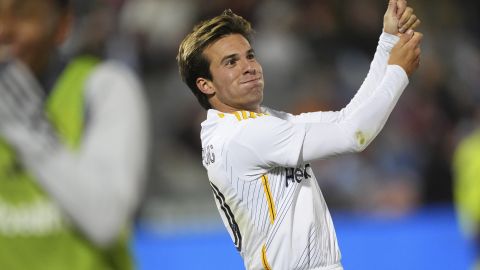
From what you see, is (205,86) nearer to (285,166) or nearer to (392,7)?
(285,166)

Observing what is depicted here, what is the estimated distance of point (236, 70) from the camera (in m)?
3.65

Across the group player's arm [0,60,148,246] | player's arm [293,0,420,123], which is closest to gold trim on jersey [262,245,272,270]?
player's arm [293,0,420,123]

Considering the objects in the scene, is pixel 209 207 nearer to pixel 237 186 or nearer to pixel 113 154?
pixel 237 186

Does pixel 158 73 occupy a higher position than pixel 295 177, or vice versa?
pixel 158 73

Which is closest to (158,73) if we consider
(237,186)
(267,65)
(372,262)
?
(267,65)

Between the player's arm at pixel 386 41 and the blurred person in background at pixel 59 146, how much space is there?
4.41 ft

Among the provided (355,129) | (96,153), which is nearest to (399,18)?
(355,129)

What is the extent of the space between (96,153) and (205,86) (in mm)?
1460

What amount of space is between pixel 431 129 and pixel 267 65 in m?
2.04

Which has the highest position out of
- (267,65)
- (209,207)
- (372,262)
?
(267,65)

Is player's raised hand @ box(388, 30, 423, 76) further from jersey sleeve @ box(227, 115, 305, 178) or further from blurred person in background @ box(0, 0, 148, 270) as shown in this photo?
blurred person in background @ box(0, 0, 148, 270)

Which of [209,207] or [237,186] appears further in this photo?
[209,207]

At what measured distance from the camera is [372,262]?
8.61 meters

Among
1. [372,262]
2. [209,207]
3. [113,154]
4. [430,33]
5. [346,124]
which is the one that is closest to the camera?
[113,154]
